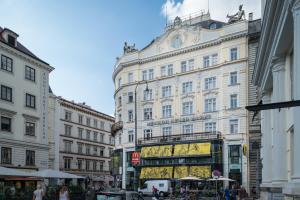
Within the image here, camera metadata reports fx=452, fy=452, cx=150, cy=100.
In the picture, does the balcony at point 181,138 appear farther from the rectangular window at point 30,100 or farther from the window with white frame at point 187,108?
the rectangular window at point 30,100

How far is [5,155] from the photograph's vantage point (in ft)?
137

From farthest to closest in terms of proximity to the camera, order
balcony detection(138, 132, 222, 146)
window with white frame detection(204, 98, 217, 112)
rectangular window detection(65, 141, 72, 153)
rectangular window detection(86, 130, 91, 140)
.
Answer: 1. rectangular window detection(86, 130, 91, 140)
2. rectangular window detection(65, 141, 72, 153)
3. window with white frame detection(204, 98, 217, 112)
4. balcony detection(138, 132, 222, 146)

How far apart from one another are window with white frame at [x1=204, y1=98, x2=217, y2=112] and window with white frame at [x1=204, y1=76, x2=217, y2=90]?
1.51 m

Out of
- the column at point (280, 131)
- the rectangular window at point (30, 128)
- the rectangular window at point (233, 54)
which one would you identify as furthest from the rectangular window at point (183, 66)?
the column at point (280, 131)

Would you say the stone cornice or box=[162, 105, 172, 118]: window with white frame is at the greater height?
the stone cornice

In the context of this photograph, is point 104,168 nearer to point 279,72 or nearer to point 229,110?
point 229,110

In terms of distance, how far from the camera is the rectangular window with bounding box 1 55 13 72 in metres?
42.4

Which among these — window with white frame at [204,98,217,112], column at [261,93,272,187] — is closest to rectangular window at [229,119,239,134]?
window with white frame at [204,98,217,112]

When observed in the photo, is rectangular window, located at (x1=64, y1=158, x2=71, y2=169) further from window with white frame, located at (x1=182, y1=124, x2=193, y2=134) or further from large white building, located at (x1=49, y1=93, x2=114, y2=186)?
window with white frame, located at (x1=182, y1=124, x2=193, y2=134)

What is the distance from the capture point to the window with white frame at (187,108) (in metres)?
56.8

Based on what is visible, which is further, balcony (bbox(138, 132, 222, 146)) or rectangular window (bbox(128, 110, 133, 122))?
rectangular window (bbox(128, 110, 133, 122))

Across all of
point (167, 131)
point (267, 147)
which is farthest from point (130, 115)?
point (267, 147)

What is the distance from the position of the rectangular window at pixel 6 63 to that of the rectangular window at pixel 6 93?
179 centimetres

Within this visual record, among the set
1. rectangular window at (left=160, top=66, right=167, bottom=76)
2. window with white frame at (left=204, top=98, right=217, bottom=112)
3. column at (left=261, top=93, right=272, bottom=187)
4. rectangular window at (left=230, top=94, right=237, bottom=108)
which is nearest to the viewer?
column at (left=261, top=93, right=272, bottom=187)
